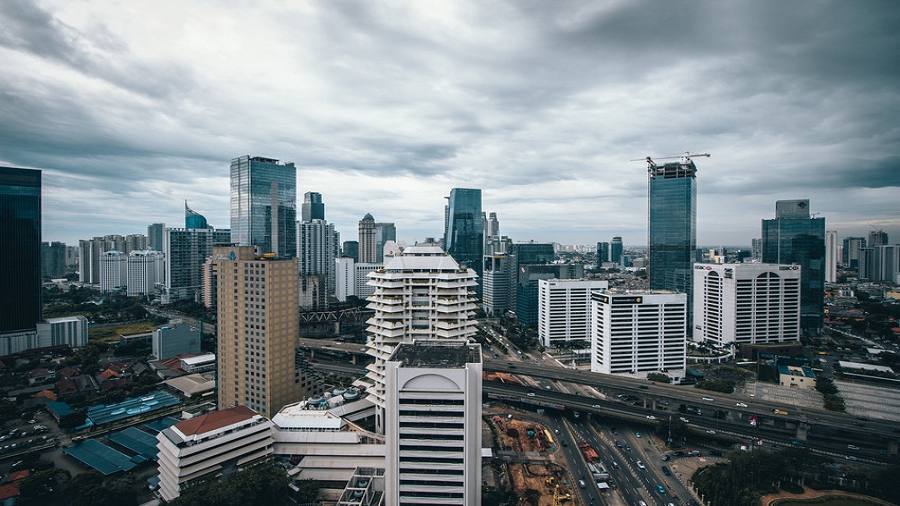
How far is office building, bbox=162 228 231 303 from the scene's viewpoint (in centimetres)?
10175

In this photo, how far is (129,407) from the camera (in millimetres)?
42594

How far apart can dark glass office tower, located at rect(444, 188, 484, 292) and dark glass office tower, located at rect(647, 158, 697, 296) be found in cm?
4706

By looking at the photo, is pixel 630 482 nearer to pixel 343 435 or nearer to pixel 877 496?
pixel 877 496

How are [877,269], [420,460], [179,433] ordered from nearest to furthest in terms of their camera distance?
[420,460], [179,433], [877,269]

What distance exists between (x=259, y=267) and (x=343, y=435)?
14.2 meters

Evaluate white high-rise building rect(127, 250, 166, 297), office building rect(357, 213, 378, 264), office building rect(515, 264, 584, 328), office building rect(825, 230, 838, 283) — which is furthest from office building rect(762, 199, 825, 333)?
white high-rise building rect(127, 250, 166, 297)

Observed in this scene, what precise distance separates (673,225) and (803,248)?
63.6 feet

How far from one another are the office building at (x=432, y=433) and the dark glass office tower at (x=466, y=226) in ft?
302

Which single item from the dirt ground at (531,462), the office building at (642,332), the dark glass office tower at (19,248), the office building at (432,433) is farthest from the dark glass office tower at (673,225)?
the dark glass office tower at (19,248)

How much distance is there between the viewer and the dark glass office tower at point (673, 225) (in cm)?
7431

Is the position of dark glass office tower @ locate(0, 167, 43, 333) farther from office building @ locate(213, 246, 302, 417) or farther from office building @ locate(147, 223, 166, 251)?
office building @ locate(147, 223, 166, 251)

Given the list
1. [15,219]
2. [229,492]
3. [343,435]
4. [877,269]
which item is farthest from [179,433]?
[877,269]

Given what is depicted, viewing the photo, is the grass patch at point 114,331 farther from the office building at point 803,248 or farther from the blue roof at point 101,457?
the office building at point 803,248

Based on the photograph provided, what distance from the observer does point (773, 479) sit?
96.5 feet
